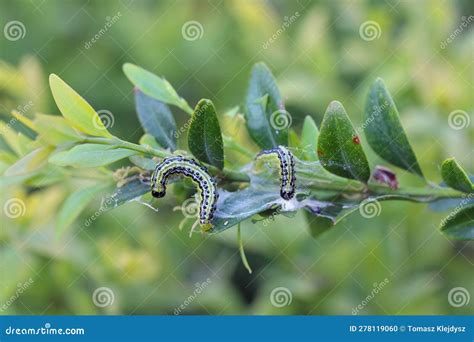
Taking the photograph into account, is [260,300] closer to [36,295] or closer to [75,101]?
[36,295]

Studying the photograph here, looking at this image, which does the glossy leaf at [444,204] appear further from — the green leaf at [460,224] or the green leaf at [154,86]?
the green leaf at [154,86]

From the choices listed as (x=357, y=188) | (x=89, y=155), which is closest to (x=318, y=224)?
(x=357, y=188)

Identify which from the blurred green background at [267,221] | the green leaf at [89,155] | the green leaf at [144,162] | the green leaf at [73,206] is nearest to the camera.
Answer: the green leaf at [89,155]

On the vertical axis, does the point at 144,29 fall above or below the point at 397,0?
below

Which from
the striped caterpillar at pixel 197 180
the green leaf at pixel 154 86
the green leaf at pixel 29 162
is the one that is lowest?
the green leaf at pixel 29 162

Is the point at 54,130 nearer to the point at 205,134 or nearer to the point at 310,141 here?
the point at 205,134

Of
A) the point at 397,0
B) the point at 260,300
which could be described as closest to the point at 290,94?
the point at 397,0

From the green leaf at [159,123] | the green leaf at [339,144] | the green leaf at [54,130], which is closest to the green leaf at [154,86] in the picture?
the green leaf at [159,123]

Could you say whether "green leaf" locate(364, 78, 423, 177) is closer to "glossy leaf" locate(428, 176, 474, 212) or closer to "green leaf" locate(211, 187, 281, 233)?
"glossy leaf" locate(428, 176, 474, 212)
